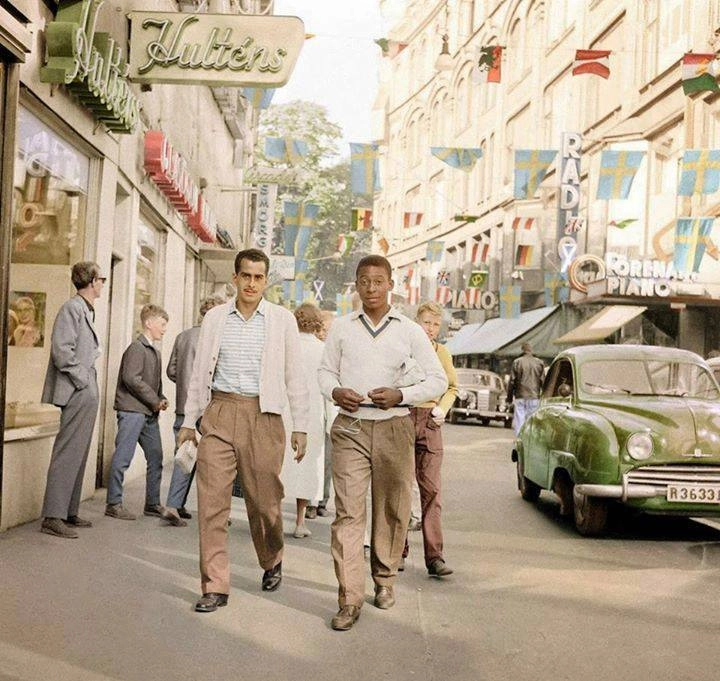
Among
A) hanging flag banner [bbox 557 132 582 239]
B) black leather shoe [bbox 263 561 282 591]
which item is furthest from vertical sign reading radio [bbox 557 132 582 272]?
black leather shoe [bbox 263 561 282 591]

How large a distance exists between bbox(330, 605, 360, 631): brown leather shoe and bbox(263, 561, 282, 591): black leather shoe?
0.82m

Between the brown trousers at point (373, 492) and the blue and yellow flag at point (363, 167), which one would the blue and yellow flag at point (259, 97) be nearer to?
the blue and yellow flag at point (363, 167)

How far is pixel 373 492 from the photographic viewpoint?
584cm

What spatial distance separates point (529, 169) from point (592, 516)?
680 inches

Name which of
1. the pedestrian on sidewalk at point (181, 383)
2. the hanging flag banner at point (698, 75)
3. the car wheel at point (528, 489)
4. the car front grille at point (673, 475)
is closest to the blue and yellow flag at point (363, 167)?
the hanging flag banner at point (698, 75)

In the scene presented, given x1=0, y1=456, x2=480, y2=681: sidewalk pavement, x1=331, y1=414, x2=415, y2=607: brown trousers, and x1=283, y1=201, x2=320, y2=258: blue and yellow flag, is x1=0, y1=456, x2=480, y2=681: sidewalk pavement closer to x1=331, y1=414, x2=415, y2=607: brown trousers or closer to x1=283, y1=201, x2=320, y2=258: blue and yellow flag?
x1=331, y1=414, x2=415, y2=607: brown trousers

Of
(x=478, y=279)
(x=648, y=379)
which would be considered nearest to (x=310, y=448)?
(x=648, y=379)

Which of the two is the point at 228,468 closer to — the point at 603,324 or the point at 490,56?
the point at 490,56

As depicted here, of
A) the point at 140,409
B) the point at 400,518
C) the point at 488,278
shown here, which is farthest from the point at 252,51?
the point at 488,278

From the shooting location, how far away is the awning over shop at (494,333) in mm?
33719

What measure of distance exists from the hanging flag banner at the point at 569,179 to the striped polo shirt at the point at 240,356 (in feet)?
84.4

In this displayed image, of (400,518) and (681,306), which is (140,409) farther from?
(681,306)

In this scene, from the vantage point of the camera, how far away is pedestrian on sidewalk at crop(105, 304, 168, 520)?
901 centimetres

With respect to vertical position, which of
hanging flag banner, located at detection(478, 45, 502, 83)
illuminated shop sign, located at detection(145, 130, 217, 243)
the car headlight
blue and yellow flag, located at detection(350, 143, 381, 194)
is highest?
hanging flag banner, located at detection(478, 45, 502, 83)
